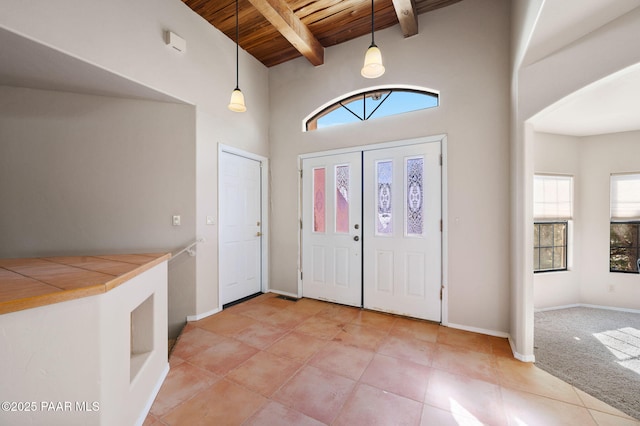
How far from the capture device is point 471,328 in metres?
2.77

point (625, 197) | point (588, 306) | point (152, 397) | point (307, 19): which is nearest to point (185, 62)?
point (307, 19)

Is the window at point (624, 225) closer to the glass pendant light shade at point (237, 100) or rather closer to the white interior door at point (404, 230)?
the white interior door at point (404, 230)

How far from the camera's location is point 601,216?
352 centimetres

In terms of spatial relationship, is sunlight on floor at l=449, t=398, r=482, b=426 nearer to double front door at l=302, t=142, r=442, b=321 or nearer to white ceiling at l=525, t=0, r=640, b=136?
double front door at l=302, t=142, r=442, b=321

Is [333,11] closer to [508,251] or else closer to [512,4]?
[512,4]

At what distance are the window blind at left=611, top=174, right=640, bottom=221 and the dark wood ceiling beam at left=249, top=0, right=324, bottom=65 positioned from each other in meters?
4.59

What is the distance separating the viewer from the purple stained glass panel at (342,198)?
3.53 metres

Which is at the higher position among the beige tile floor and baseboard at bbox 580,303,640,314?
the beige tile floor

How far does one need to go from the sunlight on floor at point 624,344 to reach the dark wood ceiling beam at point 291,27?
4.74 meters

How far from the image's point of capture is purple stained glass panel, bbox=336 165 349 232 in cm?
353

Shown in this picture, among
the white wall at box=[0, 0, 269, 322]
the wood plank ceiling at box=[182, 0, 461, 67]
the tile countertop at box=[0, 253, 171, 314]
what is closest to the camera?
the tile countertop at box=[0, 253, 171, 314]

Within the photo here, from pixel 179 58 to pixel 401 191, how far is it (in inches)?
122

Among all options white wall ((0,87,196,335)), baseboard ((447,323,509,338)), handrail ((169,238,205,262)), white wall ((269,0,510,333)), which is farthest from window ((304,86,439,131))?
baseboard ((447,323,509,338))

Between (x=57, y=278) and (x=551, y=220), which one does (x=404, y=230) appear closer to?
(x=551, y=220)
